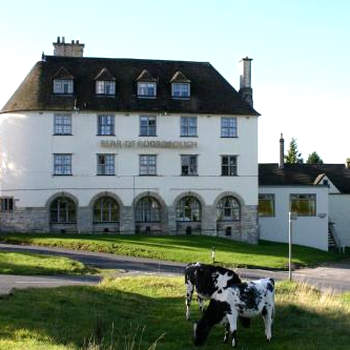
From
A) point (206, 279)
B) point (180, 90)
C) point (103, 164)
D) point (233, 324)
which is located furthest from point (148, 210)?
point (233, 324)

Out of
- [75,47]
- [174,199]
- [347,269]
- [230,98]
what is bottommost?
[347,269]

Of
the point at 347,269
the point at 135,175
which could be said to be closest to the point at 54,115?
the point at 135,175

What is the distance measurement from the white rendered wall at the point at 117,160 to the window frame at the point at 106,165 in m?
0.32

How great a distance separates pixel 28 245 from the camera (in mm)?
45969

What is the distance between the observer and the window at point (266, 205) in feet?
192

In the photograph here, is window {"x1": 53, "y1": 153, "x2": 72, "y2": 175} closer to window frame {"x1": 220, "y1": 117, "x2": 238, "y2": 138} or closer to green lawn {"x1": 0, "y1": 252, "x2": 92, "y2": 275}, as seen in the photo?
window frame {"x1": 220, "y1": 117, "x2": 238, "y2": 138}

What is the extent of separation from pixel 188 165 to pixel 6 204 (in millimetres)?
14488

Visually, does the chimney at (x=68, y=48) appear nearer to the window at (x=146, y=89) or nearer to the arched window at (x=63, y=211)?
the window at (x=146, y=89)

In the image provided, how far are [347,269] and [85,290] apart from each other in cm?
2575

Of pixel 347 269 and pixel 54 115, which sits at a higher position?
pixel 54 115

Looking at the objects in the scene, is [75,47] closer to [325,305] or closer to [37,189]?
[37,189]

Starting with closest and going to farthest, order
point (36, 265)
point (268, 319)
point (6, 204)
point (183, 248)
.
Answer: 1. point (268, 319)
2. point (36, 265)
3. point (183, 248)
4. point (6, 204)

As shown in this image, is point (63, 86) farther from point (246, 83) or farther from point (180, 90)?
point (246, 83)

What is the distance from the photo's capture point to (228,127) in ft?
178
